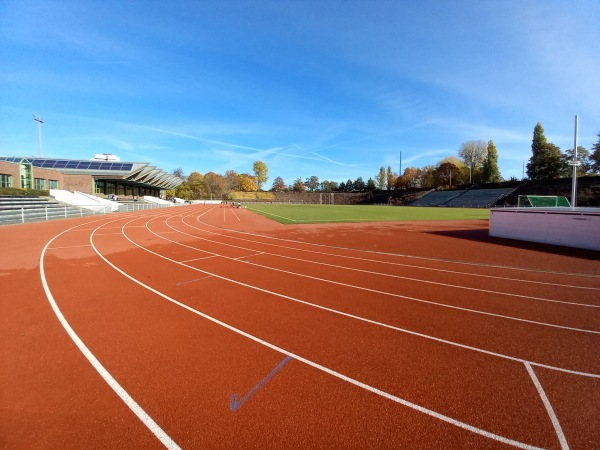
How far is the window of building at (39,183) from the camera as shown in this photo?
36062 mm

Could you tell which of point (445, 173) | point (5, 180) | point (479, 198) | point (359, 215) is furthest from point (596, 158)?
point (5, 180)

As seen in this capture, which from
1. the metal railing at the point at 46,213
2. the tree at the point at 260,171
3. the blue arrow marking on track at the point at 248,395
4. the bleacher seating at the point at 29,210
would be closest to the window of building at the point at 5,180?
the bleacher seating at the point at 29,210

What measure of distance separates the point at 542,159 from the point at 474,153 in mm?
23069

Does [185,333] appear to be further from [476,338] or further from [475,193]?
[475,193]

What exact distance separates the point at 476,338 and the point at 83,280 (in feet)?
32.0

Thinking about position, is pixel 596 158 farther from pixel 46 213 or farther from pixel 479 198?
pixel 46 213

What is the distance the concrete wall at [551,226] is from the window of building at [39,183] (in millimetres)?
52386

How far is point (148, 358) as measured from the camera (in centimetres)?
391

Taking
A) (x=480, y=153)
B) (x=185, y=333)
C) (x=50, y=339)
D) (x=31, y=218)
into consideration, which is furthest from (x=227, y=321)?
(x=480, y=153)

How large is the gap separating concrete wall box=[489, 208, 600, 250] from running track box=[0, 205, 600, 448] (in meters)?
5.99

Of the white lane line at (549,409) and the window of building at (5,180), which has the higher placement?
the window of building at (5,180)

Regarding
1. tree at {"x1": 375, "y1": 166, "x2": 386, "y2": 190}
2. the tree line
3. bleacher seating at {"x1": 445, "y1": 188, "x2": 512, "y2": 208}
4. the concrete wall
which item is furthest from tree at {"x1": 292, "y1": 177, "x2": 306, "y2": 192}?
the concrete wall

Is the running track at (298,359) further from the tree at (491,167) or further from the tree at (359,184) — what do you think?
the tree at (359,184)

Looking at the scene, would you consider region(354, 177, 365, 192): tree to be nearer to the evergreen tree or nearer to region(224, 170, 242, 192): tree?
the evergreen tree
